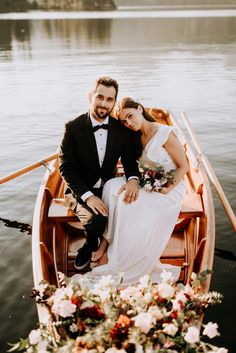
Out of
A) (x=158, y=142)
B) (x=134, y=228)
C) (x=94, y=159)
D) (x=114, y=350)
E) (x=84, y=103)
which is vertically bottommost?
(x=84, y=103)

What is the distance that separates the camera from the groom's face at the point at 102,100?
379 cm

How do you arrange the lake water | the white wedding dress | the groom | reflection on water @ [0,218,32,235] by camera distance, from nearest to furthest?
the white wedding dress → the groom → the lake water → reflection on water @ [0,218,32,235]

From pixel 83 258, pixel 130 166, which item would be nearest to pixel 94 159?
pixel 130 166

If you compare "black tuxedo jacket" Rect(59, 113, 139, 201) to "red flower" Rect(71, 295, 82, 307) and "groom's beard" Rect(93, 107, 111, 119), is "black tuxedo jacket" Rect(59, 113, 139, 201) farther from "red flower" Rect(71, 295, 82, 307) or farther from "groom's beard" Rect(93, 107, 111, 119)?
"red flower" Rect(71, 295, 82, 307)

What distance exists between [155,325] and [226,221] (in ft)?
13.3

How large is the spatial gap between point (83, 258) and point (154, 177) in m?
1.12

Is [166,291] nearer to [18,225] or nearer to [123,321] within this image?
[123,321]

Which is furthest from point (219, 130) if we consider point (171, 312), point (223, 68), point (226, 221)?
point (223, 68)

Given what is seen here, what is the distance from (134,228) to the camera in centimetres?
369

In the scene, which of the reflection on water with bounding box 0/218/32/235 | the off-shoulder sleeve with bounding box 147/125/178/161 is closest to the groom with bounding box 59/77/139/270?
the off-shoulder sleeve with bounding box 147/125/178/161

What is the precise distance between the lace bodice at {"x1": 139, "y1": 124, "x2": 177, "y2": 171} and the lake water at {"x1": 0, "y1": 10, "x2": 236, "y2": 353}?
169 centimetres

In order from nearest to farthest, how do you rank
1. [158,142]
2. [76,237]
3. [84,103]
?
[158,142]
[76,237]
[84,103]

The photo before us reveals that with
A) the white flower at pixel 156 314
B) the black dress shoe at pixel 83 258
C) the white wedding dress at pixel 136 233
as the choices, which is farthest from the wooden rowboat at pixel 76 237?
the white flower at pixel 156 314

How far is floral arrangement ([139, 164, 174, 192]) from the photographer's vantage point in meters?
3.90
